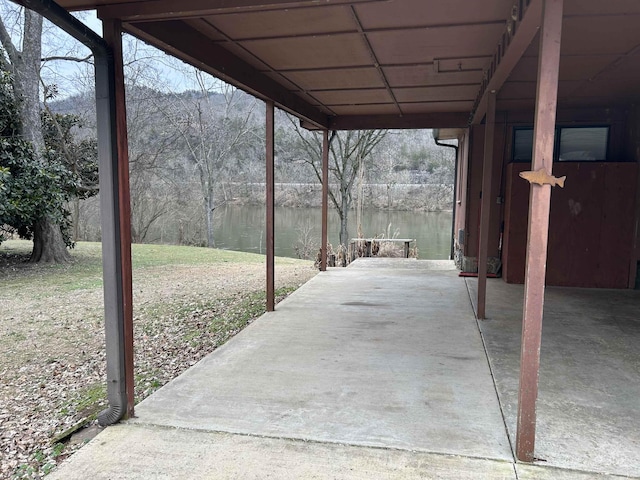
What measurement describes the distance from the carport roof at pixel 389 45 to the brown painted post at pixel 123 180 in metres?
0.13

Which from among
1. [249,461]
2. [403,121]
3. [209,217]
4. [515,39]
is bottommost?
[249,461]

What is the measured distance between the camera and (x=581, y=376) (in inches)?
129

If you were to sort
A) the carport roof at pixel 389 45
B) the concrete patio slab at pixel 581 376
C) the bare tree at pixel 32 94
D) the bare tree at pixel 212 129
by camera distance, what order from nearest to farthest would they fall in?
the concrete patio slab at pixel 581 376
the carport roof at pixel 389 45
the bare tree at pixel 32 94
the bare tree at pixel 212 129

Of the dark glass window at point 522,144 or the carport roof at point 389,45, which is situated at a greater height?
the carport roof at point 389,45

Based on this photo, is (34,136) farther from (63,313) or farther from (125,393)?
(125,393)

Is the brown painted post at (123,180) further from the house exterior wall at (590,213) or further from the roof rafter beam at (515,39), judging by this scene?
the house exterior wall at (590,213)

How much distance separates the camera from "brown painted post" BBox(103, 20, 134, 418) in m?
2.63

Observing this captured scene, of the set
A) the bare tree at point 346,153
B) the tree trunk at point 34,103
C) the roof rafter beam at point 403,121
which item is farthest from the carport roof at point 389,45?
the bare tree at point 346,153

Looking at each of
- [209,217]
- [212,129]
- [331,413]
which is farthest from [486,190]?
[212,129]

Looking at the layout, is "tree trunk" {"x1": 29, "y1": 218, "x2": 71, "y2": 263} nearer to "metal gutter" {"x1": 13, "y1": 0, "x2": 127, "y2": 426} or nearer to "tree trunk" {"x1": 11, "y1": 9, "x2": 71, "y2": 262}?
"tree trunk" {"x1": 11, "y1": 9, "x2": 71, "y2": 262}

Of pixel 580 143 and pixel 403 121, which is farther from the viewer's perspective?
pixel 403 121

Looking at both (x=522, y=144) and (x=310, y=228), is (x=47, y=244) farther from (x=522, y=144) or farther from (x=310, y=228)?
(x=310, y=228)

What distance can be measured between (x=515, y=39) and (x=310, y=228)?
55.9ft

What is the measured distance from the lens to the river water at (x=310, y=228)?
18734 mm
